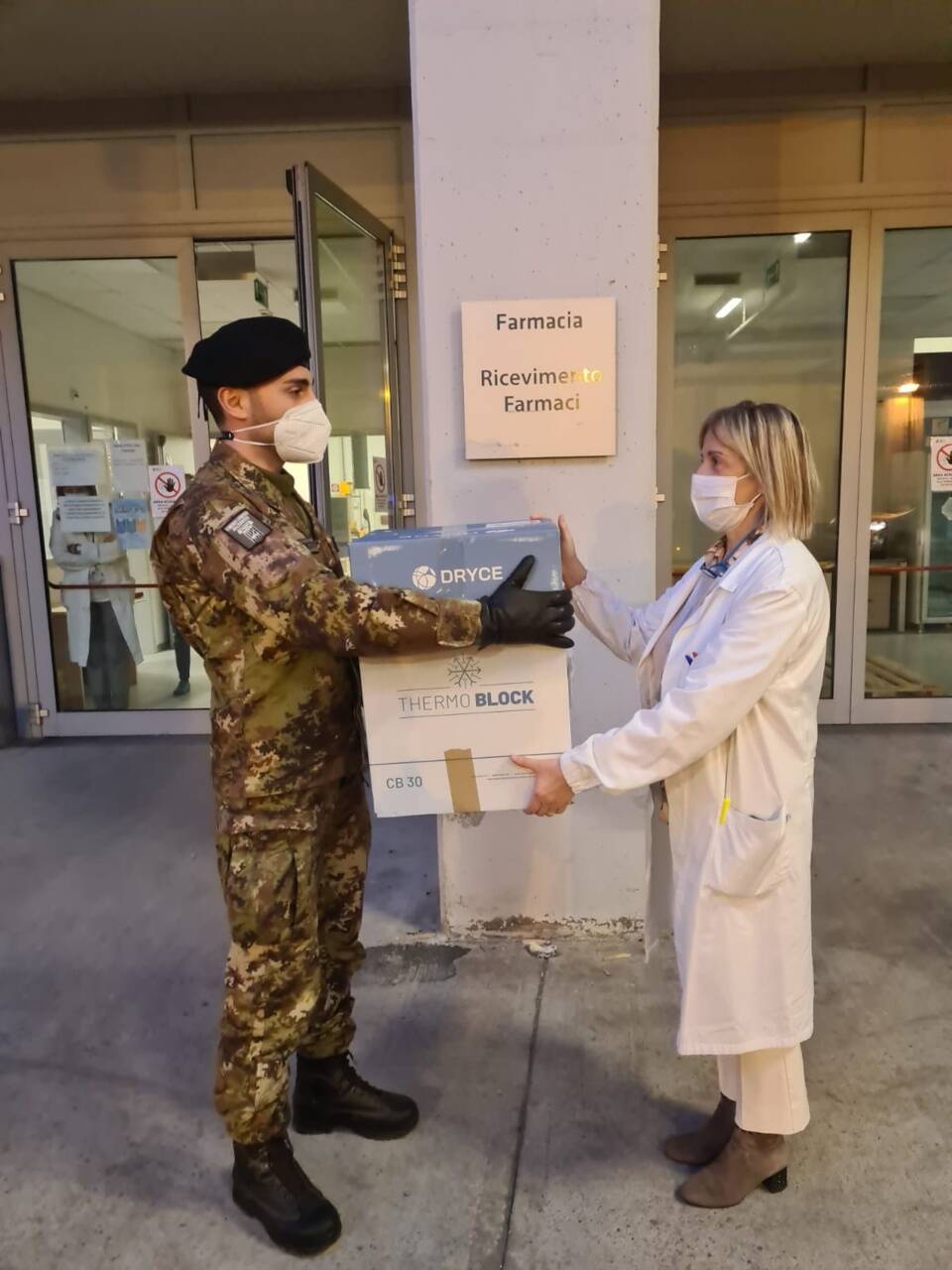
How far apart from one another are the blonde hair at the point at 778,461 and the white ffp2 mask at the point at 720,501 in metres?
0.05


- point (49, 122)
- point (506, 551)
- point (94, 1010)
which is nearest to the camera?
point (506, 551)

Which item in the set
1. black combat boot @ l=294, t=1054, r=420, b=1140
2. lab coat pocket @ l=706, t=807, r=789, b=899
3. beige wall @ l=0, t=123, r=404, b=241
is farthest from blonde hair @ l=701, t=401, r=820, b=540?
beige wall @ l=0, t=123, r=404, b=241

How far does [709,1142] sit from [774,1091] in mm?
297

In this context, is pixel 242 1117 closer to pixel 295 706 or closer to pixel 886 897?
pixel 295 706

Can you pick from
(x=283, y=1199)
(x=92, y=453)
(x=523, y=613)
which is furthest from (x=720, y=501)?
(x=92, y=453)

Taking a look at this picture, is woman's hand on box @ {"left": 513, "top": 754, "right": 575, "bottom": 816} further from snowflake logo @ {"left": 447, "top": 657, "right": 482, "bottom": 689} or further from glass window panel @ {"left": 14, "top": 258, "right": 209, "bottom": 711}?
glass window panel @ {"left": 14, "top": 258, "right": 209, "bottom": 711}

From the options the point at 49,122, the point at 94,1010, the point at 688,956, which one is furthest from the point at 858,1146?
the point at 49,122

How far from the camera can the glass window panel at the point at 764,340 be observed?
4.93 meters

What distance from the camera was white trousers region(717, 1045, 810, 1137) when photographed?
175 centimetres

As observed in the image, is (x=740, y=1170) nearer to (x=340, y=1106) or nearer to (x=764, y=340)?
(x=340, y=1106)

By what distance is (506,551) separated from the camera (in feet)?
5.32

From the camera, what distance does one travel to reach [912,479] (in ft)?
16.8

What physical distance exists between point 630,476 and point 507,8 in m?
1.40

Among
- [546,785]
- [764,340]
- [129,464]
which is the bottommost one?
[546,785]
